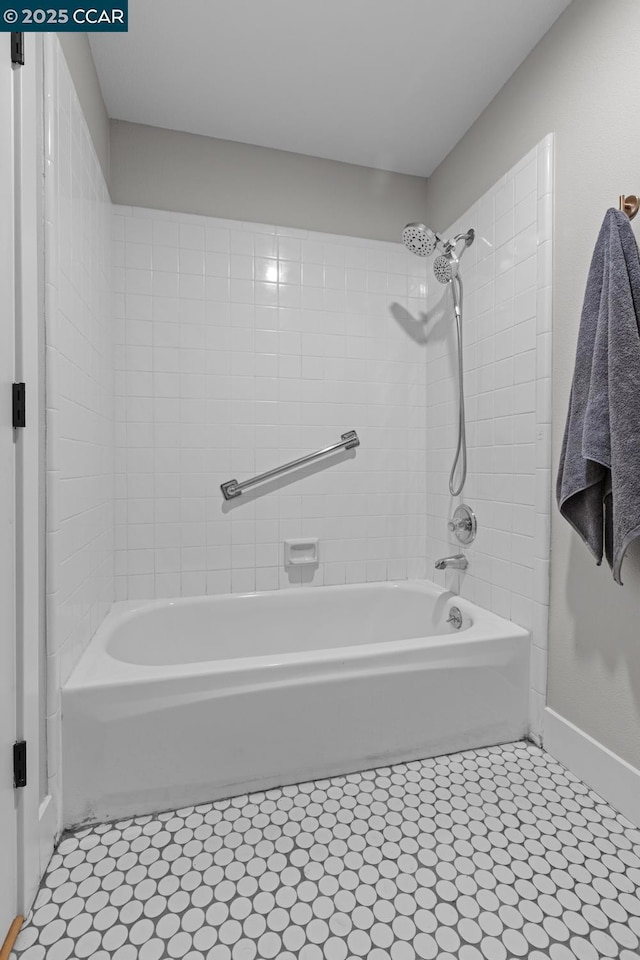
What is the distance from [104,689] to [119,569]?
0.85 meters

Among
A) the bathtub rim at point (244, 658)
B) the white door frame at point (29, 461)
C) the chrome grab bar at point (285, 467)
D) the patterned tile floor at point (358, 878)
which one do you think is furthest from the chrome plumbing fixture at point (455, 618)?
the white door frame at point (29, 461)

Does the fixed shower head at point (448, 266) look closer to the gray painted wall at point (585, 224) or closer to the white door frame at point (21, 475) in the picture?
the gray painted wall at point (585, 224)

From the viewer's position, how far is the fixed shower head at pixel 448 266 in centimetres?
211

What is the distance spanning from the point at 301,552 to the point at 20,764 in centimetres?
138

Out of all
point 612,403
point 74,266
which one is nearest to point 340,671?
point 612,403

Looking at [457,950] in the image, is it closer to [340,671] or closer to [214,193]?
[340,671]

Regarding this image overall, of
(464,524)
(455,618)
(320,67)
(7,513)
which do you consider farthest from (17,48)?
(455,618)

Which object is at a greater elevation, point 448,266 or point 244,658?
point 448,266

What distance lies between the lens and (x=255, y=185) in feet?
7.34

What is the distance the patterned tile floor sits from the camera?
38.6 inches

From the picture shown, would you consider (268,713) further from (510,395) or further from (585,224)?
(585,224)

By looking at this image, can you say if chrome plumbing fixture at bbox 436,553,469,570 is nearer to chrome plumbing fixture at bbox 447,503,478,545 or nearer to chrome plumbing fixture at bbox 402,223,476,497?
chrome plumbing fixture at bbox 447,503,478,545

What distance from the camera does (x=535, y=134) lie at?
5.59 feet

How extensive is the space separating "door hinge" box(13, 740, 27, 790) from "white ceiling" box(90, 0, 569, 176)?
216 cm
